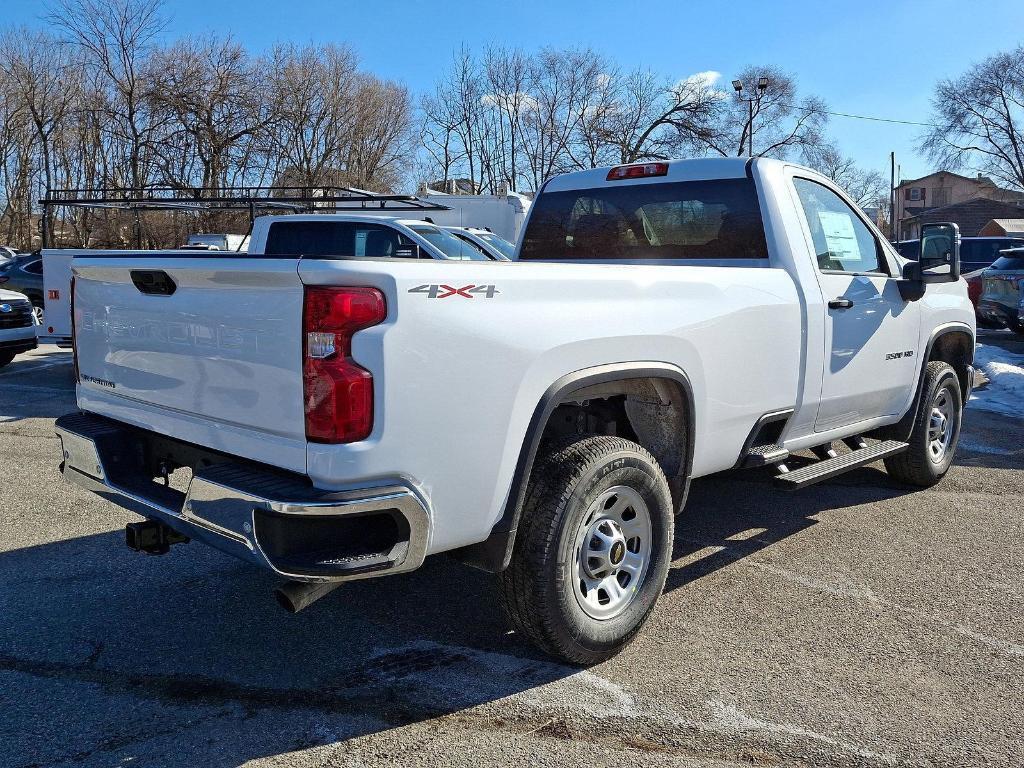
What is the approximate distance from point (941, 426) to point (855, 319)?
6.07ft

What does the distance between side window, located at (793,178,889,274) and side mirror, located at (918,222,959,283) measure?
227 millimetres

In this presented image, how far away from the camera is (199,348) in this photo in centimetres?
298

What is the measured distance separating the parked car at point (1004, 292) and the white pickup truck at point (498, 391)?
13349 millimetres

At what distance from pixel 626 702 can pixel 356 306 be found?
1709 mm

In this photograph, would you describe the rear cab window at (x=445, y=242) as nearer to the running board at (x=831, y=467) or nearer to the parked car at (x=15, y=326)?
the parked car at (x=15, y=326)

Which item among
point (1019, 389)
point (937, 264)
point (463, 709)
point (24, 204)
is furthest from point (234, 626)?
point (24, 204)

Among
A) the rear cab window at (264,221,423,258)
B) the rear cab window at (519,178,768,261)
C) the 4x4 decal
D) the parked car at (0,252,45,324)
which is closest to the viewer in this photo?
the 4x4 decal

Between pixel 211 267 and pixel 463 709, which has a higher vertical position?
pixel 211 267

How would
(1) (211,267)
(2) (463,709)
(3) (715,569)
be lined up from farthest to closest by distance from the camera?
(3) (715,569) → (2) (463,709) → (1) (211,267)

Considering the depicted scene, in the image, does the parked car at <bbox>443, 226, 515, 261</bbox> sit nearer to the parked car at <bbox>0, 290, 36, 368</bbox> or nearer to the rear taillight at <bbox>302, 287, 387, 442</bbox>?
the parked car at <bbox>0, 290, 36, 368</bbox>

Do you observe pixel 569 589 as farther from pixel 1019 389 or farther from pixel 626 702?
pixel 1019 389

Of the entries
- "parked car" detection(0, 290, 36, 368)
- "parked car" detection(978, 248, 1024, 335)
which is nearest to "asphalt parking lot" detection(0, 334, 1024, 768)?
"parked car" detection(0, 290, 36, 368)

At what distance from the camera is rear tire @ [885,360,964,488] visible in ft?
18.8

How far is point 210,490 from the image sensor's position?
107 inches
